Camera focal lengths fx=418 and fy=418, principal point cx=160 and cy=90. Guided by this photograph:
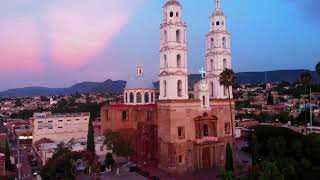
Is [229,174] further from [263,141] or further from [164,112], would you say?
[263,141]

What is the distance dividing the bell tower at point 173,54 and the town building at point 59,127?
2659cm

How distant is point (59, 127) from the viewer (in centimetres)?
6825

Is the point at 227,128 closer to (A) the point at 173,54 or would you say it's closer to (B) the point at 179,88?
(B) the point at 179,88

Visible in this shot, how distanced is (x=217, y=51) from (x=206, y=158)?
40.1ft

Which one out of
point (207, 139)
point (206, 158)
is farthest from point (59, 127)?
point (207, 139)

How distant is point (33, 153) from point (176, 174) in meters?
29.8

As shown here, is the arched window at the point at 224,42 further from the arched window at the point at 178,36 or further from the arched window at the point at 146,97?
the arched window at the point at 146,97

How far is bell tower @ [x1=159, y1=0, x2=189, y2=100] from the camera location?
43594mm

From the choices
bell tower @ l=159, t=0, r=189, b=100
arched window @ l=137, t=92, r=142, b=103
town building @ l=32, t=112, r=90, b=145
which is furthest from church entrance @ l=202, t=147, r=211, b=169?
town building @ l=32, t=112, r=90, b=145

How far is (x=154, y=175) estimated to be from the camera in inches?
1688

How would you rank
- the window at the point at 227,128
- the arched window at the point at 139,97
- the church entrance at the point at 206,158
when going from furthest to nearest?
the arched window at the point at 139,97 < the window at the point at 227,128 < the church entrance at the point at 206,158

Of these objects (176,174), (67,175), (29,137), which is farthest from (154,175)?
(29,137)

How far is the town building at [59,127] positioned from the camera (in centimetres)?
6638

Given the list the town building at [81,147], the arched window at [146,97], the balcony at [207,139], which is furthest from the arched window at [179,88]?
the town building at [81,147]
